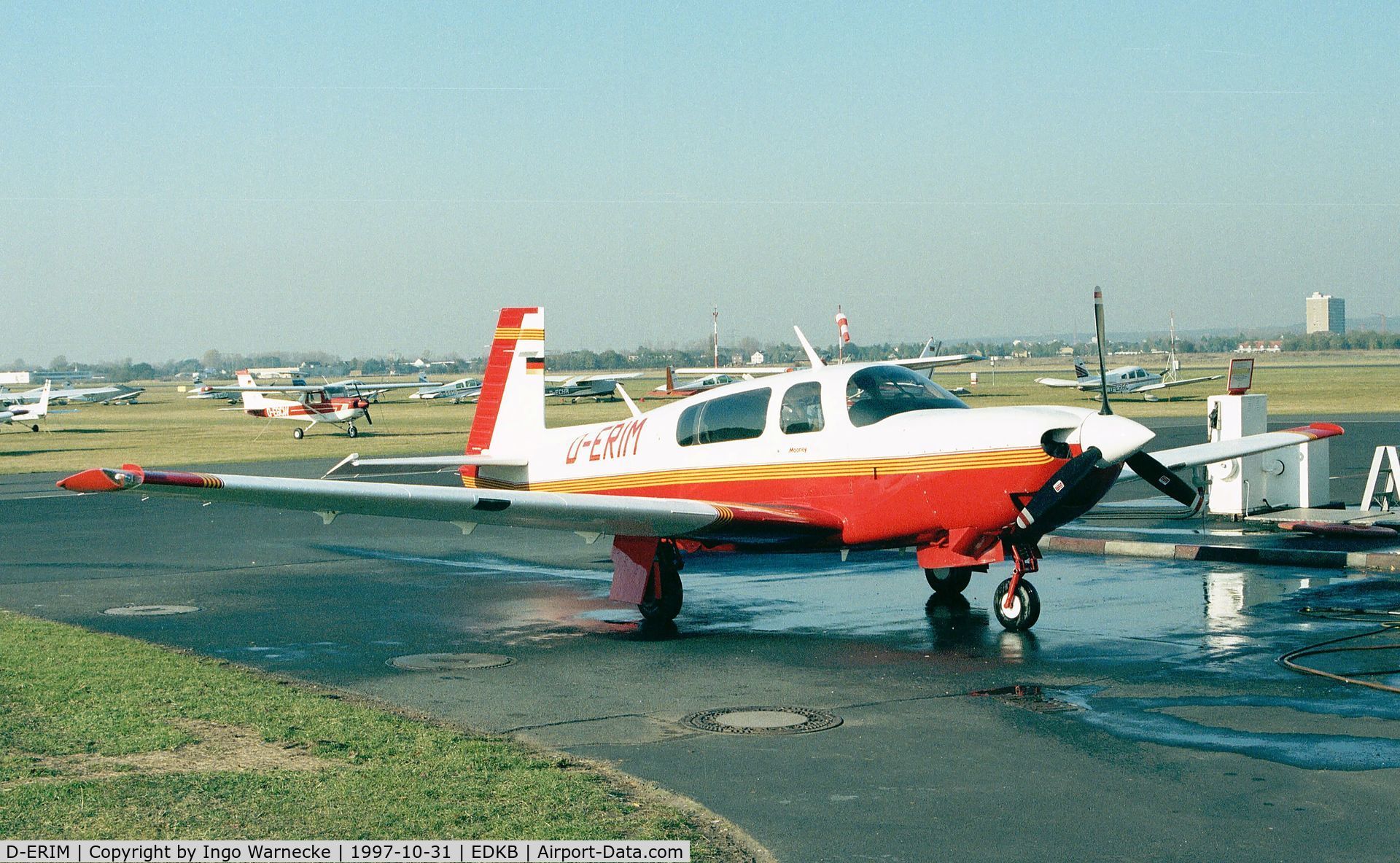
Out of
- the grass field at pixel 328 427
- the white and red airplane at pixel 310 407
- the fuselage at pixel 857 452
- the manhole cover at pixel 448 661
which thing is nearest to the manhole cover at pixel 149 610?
the manhole cover at pixel 448 661

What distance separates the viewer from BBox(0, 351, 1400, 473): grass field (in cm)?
4328

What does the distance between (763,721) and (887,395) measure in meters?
4.42

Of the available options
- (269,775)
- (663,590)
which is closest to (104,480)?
(269,775)

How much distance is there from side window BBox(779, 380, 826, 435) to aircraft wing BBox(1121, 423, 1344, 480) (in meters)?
4.49

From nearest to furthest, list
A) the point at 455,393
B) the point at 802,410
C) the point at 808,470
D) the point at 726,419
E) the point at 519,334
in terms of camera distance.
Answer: the point at 808,470
the point at 802,410
the point at 726,419
the point at 519,334
the point at 455,393

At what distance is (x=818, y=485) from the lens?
12.3m

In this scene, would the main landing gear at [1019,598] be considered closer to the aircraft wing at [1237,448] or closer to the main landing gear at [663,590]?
the main landing gear at [663,590]

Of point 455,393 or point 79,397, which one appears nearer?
point 79,397

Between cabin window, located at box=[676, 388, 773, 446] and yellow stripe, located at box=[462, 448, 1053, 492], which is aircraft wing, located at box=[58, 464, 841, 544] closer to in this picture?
yellow stripe, located at box=[462, 448, 1053, 492]

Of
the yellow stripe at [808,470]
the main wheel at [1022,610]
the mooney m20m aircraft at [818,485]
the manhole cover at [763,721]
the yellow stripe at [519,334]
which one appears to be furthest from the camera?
the yellow stripe at [519,334]

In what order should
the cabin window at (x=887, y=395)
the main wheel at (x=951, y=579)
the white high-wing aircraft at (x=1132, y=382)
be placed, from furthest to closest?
1. the white high-wing aircraft at (x=1132, y=382)
2. the main wheel at (x=951, y=579)
3. the cabin window at (x=887, y=395)

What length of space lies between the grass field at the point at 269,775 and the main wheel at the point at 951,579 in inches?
249

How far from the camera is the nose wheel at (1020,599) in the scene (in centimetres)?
1169

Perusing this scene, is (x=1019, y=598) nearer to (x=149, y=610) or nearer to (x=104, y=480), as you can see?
(x=104, y=480)
